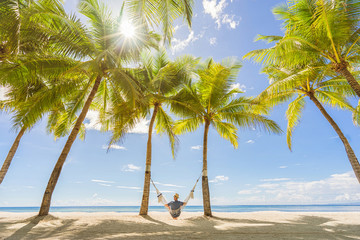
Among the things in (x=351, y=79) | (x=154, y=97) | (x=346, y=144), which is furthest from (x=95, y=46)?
(x=346, y=144)

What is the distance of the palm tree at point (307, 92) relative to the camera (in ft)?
25.6

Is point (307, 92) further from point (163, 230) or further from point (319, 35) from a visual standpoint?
point (163, 230)

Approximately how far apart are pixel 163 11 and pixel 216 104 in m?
5.56

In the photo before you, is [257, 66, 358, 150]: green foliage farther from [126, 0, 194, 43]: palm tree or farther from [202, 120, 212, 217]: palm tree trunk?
[126, 0, 194, 43]: palm tree

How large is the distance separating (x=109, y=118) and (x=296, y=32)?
8443 mm

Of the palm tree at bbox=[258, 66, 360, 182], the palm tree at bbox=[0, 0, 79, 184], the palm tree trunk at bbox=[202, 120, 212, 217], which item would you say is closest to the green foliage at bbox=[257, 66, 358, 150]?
the palm tree at bbox=[258, 66, 360, 182]

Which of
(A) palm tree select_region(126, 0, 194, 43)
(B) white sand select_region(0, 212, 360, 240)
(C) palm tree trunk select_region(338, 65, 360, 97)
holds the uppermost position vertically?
(A) palm tree select_region(126, 0, 194, 43)

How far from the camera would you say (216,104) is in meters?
9.82

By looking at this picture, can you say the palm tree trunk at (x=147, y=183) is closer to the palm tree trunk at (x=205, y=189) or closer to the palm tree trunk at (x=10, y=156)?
the palm tree trunk at (x=205, y=189)

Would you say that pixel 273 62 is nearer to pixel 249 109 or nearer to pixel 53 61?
pixel 249 109

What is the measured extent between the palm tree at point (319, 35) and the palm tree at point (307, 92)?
2.02ft

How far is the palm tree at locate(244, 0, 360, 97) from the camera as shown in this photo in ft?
20.7

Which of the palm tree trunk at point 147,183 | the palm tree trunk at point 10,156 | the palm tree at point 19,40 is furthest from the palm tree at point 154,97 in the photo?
the palm tree trunk at point 10,156

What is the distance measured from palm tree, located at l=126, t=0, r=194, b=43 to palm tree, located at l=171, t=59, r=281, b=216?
445 centimetres
